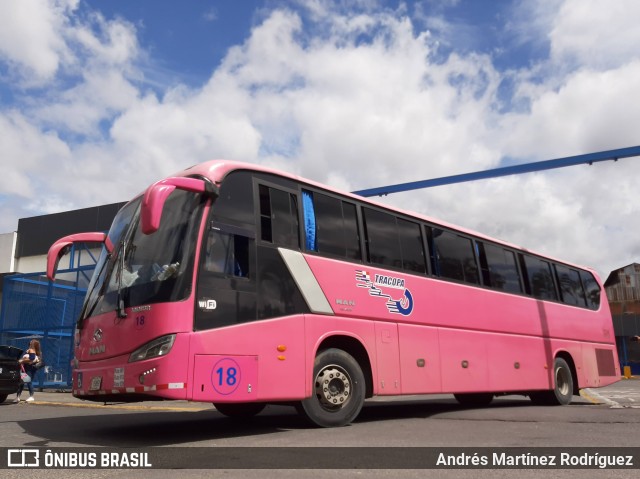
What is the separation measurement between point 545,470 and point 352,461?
65.4 inches

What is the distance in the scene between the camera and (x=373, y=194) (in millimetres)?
22312

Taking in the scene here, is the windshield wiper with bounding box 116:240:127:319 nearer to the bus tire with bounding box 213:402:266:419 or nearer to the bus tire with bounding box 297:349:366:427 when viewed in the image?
the bus tire with bounding box 297:349:366:427

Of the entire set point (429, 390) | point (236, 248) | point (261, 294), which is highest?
point (236, 248)

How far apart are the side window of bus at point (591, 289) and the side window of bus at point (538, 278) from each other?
2.14 metres

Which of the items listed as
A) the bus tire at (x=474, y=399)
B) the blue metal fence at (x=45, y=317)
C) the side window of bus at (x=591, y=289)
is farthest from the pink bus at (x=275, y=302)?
the blue metal fence at (x=45, y=317)

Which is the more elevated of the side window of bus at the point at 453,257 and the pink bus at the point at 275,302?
the side window of bus at the point at 453,257

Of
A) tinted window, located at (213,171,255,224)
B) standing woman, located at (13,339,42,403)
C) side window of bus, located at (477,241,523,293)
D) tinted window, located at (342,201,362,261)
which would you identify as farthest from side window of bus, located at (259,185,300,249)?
standing woman, located at (13,339,42,403)

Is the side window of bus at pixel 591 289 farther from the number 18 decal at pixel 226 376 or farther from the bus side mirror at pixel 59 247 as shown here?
the bus side mirror at pixel 59 247

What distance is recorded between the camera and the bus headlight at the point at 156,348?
6216 mm

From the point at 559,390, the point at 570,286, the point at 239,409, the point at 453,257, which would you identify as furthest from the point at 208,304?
the point at 570,286

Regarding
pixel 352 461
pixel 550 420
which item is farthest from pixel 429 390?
pixel 352 461

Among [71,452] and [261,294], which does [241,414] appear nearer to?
[261,294]

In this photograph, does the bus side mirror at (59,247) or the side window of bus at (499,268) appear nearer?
the bus side mirror at (59,247)

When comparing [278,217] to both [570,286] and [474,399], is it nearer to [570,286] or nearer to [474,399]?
[474,399]
